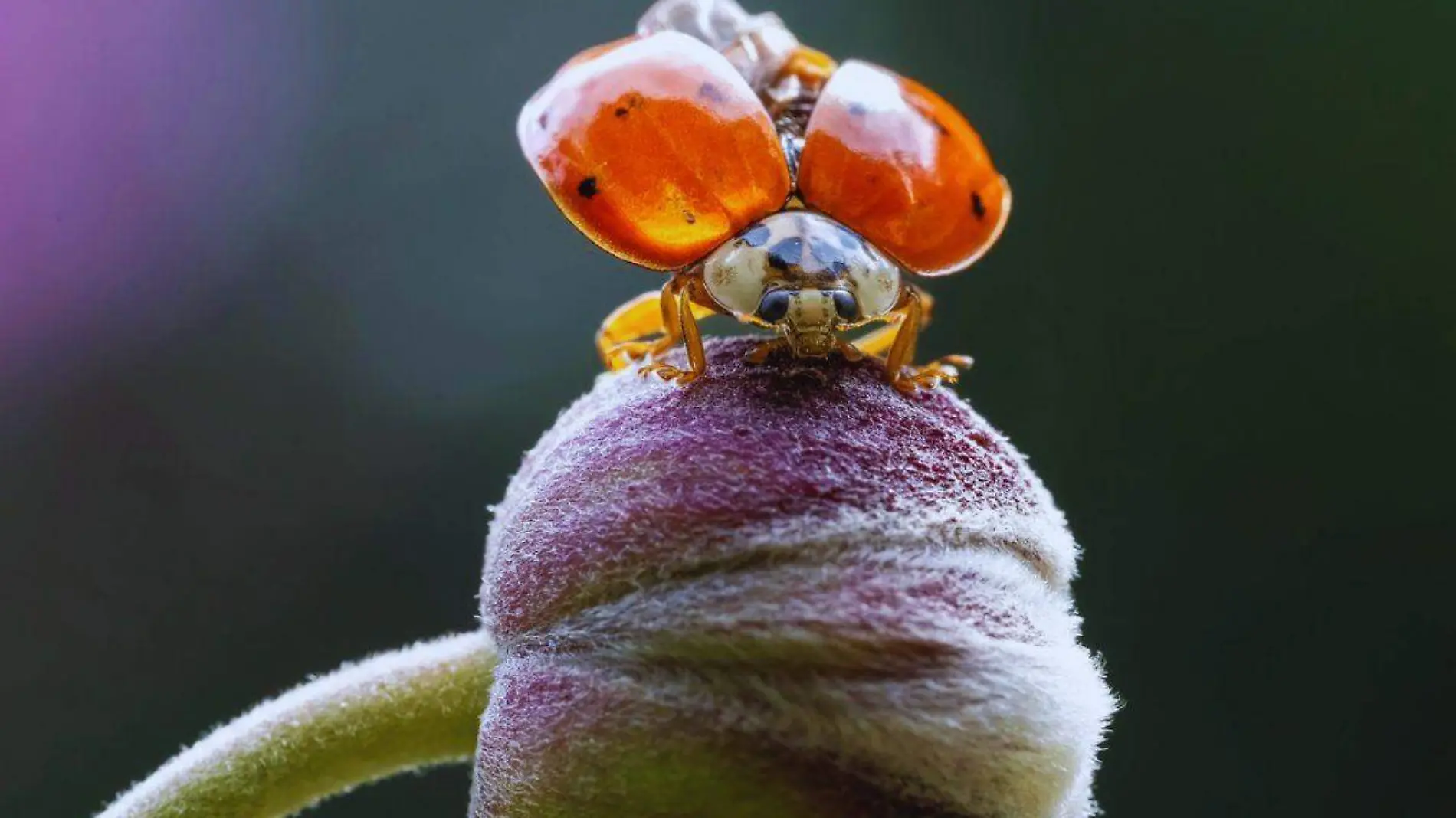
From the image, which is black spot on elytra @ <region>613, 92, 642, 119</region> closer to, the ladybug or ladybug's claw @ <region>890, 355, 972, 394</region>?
the ladybug

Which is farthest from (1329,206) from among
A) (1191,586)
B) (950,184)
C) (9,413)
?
(9,413)

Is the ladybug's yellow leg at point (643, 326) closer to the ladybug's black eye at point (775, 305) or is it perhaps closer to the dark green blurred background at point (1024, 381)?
the ladybug's black eye at point (775, 305)

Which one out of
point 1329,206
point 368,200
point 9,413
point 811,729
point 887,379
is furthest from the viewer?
point 1329,206

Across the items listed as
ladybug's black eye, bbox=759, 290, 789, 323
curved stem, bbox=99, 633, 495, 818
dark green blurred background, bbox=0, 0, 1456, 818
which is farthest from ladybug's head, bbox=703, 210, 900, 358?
dark green blurred background, bbox=0, 0, 1456, 818

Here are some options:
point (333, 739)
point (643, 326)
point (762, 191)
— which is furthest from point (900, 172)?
point (333, 739)

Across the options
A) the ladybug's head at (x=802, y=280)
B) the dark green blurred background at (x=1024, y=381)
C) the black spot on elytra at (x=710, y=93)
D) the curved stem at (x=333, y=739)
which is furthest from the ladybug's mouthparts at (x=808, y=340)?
the dark green blurred background at (x=1024, y=381)

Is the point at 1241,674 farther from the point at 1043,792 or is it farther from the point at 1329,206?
the point at 1043,792
